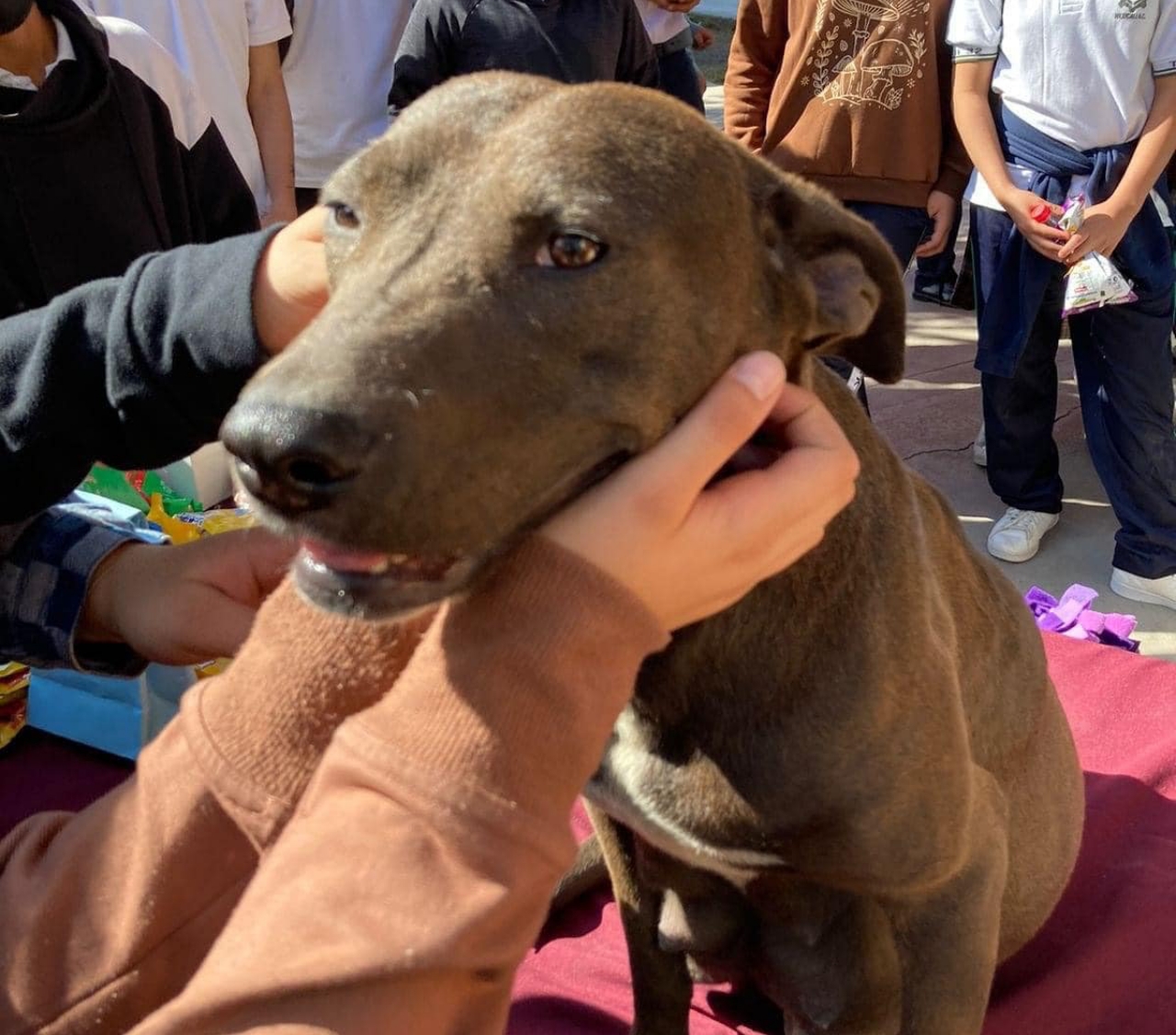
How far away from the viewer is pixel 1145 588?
494cm

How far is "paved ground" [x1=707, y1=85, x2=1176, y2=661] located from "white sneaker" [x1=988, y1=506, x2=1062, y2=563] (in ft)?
0.17

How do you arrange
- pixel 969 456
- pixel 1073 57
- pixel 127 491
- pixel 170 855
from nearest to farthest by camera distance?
1. pixel 170 855
2. pixel 127 491
3. pixel 1073 57
4. pixel 969 456

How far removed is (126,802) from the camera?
4.69ft

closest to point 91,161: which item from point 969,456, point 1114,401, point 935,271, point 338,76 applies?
point 338,76

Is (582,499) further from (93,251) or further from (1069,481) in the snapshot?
(1069,481)

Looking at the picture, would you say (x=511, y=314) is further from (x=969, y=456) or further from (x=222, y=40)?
(x=969, y=456)

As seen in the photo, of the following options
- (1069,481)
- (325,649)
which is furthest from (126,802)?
(1069,481)

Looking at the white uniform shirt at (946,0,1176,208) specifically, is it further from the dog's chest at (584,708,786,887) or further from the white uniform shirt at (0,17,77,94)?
the dog's chest at (584,708,786,887)

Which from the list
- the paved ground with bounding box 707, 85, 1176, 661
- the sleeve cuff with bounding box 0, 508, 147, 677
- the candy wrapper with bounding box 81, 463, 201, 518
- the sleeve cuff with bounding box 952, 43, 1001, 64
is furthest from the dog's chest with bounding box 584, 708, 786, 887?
the sleeve cuff with bounding box 952, 43, 1001, 64

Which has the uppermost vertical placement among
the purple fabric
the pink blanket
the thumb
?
the thumb

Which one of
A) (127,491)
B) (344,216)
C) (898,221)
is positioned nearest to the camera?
(344,216)

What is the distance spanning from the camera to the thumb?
1466 mm

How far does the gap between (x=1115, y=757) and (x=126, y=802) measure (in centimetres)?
275

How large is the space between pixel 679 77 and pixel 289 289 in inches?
181
